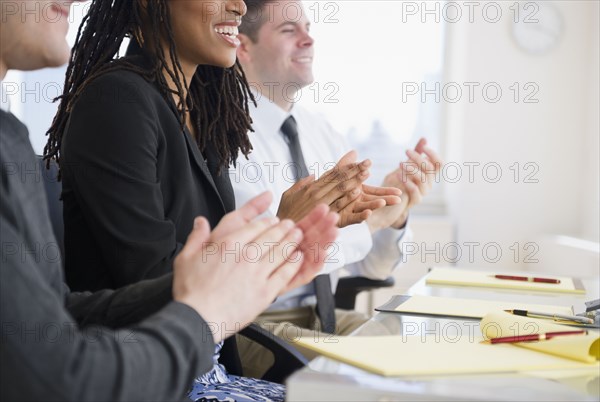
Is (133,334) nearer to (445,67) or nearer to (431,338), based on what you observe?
(431,338)

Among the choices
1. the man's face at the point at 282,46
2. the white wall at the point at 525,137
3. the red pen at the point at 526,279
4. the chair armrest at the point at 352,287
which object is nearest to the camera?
the red pen at the point at 526,279

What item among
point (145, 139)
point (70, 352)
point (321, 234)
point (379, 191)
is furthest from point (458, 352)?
point (379, 191)

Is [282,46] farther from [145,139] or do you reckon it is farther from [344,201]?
[145,139]

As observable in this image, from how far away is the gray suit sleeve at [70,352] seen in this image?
0.71m

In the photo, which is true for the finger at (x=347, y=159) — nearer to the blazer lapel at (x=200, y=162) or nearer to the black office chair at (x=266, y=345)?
the blazer lapel at (x=200, y=162)

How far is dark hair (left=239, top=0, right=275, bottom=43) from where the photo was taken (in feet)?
9.27

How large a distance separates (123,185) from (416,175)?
1085 mm

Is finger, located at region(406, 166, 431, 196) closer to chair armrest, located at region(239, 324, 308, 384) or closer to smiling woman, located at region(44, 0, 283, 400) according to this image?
smiling woman, located at region(44, 0, 283, 400)

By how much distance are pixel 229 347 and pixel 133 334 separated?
0.79 meters

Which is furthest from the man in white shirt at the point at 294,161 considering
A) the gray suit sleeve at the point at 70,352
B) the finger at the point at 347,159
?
the gray suit sleeve at the point at 70,352

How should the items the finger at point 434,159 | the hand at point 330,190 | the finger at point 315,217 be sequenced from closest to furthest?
the finger at point 315,217 → the hand at point 330,190 → the finger at point 434,159

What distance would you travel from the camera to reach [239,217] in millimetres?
882

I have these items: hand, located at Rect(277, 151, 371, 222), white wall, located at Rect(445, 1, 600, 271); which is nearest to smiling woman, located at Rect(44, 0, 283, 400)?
hand, located at Rect(277, 151, 371, 222)

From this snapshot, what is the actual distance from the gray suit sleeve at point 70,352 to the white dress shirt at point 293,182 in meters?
1.39
